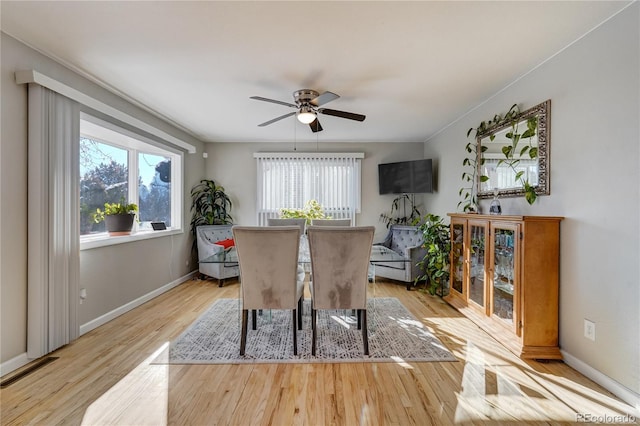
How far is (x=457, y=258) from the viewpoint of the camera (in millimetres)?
3455

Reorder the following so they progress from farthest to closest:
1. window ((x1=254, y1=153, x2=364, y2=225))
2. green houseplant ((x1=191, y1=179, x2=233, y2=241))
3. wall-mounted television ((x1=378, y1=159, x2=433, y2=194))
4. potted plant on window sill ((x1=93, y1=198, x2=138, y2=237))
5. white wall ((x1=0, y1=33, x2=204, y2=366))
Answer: window ((x1=254, y1=153, x2=364, y2=225))
green houseplant ((x1=191, y1=179, x2=233, y2=241))
wall-mounted television ((x1=378, y1=159, x2=433, y2=194))
potted plant on window sill ((x1=93, y1=198, x2=138, y2=237))
white wall ((x1=0, y1=33, x2=204, y2=366))

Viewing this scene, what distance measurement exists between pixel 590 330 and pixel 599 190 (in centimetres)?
97

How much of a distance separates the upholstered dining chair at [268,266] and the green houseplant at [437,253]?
87.7 inches

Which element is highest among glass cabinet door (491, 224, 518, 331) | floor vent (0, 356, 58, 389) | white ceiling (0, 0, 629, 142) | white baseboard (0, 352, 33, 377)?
white ceiling (0, 0, 629, 142)

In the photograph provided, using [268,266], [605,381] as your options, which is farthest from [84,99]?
[605,381]

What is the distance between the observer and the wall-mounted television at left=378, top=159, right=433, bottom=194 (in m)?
4.82

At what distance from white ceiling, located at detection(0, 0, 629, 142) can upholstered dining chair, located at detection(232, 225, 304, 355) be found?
4.54 ft

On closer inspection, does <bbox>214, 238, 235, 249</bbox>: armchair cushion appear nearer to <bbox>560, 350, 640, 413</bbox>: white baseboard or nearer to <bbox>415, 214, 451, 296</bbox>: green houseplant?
<bbox>415, 214, 451, 296</bbox>: green houseplant

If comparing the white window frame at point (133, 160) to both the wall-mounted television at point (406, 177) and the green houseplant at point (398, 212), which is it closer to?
the wall-mounted television at point (406, 177)

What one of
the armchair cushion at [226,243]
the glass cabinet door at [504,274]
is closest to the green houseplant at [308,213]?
the armchair cushion at [226,243]

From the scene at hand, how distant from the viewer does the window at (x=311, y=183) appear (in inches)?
211

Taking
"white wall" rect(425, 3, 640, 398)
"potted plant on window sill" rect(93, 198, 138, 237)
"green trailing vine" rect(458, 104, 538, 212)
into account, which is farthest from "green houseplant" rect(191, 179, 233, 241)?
"white wall" rect(425, 3, 640, 398)

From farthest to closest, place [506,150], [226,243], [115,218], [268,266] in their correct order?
1. [226,243]
2. [115,218]
3. [506,150]
4. [268,266]

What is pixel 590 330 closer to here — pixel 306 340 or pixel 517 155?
pixel 517 155
